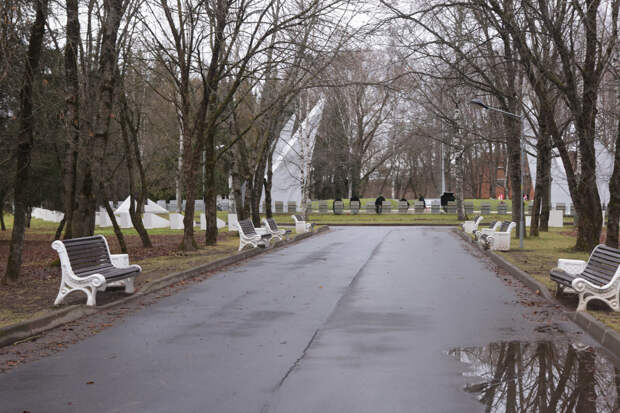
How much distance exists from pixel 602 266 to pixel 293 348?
5260 mm

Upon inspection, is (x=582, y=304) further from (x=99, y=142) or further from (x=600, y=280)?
(x=99, y=142)

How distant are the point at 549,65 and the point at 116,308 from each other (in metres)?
13.9

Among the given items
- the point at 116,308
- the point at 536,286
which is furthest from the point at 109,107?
the point at 536,286

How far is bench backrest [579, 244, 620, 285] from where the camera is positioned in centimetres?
966

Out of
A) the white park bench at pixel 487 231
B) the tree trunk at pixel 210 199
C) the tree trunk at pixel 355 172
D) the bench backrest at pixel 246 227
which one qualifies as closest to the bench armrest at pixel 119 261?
the bench backrest at pixel 246 227

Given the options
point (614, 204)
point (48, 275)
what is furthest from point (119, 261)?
point (614, 204)

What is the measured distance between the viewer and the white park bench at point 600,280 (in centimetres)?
957

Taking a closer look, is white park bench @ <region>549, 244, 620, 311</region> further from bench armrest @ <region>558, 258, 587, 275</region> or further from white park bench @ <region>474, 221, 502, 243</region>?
white park bench @ <region>474, 221, 502, 243</region>

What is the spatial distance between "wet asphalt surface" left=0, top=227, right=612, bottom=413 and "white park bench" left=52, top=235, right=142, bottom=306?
0.88 meters

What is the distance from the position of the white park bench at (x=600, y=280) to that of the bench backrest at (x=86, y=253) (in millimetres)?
7252

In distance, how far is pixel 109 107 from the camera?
55.3ft

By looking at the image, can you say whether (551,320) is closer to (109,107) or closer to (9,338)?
(9,338)

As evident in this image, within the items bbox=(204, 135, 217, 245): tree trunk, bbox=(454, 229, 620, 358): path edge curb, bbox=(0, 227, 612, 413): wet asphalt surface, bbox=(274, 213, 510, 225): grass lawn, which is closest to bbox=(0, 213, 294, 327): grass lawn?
bbox=(204, 135, 217, 245): tree trunk

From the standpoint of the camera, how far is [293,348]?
745cm
